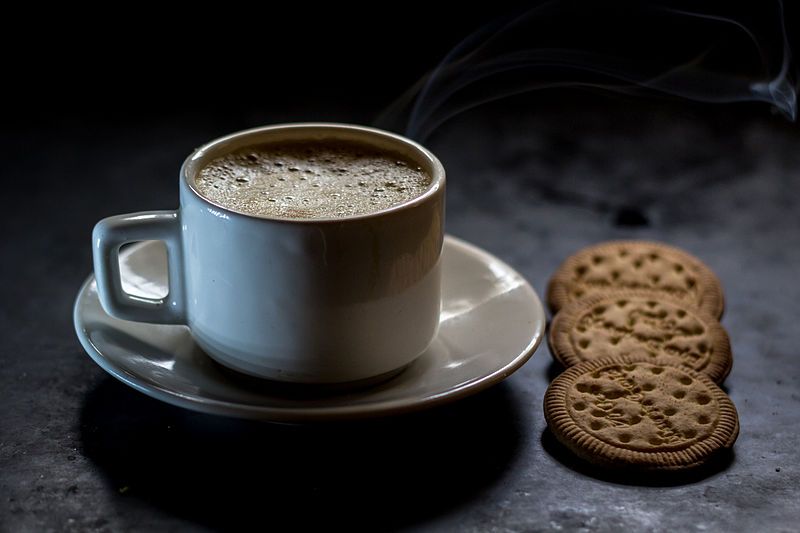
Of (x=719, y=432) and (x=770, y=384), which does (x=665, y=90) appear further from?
(x=719, y=432)

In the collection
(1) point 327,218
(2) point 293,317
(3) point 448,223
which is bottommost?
(3) point 448,223

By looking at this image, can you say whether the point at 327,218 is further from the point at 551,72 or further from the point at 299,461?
the point at 551,72

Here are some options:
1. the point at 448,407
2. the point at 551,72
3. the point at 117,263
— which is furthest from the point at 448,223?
the point at 117,263

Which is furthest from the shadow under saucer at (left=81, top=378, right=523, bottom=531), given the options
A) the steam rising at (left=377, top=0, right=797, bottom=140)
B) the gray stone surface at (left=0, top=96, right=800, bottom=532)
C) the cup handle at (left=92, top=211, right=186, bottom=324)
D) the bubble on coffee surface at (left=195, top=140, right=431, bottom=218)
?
the steam rising at (left=377, top=0, right=797, bottom=140)

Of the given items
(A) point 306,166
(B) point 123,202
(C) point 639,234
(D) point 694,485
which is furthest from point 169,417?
(C) point 639,234

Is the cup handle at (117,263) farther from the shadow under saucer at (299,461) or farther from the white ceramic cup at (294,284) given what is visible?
the shadow under saucer at (299,461)

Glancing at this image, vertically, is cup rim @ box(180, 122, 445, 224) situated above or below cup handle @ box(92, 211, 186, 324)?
above

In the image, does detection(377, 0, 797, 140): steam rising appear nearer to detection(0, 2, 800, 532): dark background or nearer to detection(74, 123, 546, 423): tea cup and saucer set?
detection(0, 2, 800, 532): dark background
